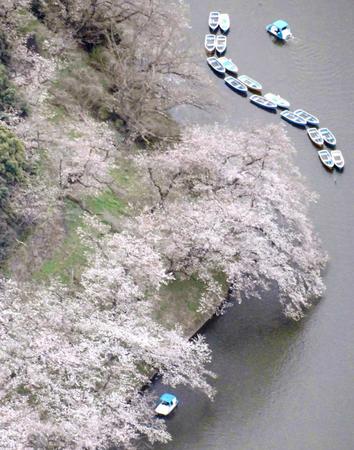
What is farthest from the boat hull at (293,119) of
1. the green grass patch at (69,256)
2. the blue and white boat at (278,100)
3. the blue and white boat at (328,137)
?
the green grass patch at (69,256)

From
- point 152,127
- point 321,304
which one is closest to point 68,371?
point 321,304

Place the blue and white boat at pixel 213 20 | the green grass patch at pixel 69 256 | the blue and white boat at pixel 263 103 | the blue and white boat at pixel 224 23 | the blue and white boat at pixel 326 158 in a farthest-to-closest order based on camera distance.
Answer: the blue and white boat at pixel 213 20, the blue and white boat at pixel 224 23, the blue and white boat at pixel 263 103, the blue and white boat at pixel 326 158, the green grass patch at pixel 69 256

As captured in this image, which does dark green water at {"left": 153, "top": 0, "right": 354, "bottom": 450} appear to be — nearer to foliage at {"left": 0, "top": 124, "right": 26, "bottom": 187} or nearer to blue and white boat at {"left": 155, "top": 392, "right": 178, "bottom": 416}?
blue and white boat at {"left": 155, "top": 392, "right": 178, "bottom": 416}

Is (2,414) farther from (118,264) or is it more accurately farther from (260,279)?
(260,279)

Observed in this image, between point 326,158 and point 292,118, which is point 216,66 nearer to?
point 292,118

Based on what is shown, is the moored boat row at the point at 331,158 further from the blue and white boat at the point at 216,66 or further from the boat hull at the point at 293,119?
the blue and white boat at the point at 216,66
